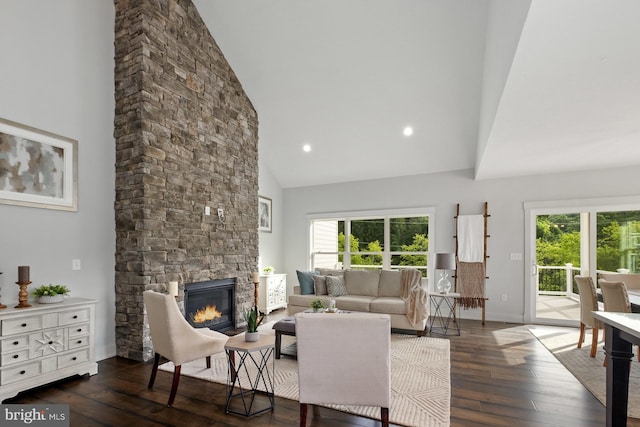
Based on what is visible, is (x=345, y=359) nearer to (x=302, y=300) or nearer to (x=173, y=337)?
(x=173, y=337)

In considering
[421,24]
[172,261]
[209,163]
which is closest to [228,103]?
[209,163]

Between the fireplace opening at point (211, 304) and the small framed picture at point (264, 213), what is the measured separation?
2002 mm

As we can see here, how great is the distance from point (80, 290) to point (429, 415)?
146 inches

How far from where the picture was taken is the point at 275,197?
7.89 metres

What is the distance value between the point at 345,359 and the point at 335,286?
11.6 feet

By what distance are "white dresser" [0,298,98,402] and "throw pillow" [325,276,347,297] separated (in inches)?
130

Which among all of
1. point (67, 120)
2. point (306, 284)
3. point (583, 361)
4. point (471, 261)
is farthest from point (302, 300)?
point (67, 120)

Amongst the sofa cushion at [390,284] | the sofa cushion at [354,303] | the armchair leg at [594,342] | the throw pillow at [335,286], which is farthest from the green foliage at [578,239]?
the throw pillow at [335,286]

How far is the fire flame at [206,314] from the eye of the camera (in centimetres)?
486

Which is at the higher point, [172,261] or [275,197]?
[275,197]

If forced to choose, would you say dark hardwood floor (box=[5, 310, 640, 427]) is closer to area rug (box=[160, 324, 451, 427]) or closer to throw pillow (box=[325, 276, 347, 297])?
area rug (box=[160, 324, 451, 427])

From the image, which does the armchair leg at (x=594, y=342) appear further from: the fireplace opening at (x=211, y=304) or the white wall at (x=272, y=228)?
the white wall at (x=272, y=228)

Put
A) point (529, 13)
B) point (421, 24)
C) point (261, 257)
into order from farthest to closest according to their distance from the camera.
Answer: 1. point (261, 257)
2. point (421, 24)
3. point (529, 13)

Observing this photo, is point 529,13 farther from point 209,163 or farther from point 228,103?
point 228,103
